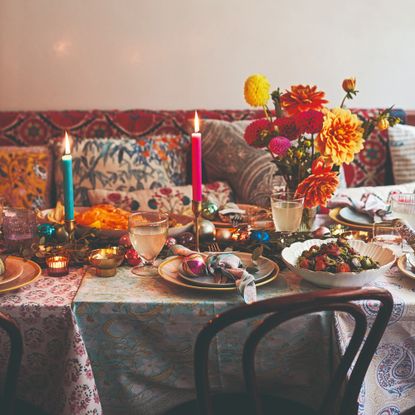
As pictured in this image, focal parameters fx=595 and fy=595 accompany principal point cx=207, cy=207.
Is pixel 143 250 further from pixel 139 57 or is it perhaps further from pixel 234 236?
pixel 139 57

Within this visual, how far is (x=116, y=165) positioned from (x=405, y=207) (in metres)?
1.46

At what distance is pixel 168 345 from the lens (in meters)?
1.33

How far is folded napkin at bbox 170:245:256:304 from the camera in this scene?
1232 mm

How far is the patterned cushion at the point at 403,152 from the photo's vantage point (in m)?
2.86

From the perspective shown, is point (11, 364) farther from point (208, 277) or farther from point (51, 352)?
point (208, 277)

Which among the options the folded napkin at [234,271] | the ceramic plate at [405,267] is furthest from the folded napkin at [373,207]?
the folded napkin at [234,271]

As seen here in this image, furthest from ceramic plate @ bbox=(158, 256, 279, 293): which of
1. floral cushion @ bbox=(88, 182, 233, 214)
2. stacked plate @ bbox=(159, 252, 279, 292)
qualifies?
floral cushion @ bbox=(88, 182, 233, 214)

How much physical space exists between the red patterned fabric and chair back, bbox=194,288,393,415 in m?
1.97

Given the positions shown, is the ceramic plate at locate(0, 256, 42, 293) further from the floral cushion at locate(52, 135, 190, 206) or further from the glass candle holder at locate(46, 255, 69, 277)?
the floral cushion at locate(52, 135, 190, 206)

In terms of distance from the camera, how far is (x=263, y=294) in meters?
1.29

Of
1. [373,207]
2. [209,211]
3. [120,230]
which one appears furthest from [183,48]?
[120,230]

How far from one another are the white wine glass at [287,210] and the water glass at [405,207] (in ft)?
0.98

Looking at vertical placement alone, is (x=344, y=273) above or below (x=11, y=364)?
above

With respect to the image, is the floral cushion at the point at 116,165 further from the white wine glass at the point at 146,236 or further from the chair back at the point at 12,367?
the chair back at the point at 12,367
